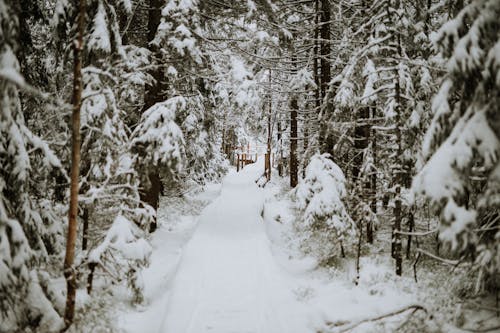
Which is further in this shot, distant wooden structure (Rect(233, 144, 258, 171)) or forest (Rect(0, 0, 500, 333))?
distant wooden structure (Rect(233, 144, 258, 171))

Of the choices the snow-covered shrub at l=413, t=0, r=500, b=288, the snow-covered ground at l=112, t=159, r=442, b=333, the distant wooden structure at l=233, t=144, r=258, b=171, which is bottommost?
the snow-covered ground at l=112, t=159, r=442, b=333

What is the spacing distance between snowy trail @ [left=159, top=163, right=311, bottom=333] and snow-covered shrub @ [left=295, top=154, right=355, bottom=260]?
1970 mm

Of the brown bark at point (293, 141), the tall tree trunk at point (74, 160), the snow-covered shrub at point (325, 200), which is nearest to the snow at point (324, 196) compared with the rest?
the snow-covered shrub at point (325, 200)

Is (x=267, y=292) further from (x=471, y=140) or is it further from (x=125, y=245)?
(x=471, y=140)

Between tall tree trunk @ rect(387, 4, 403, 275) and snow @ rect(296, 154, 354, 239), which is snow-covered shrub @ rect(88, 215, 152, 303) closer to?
snow @ rect(296, 154, 354, 239)

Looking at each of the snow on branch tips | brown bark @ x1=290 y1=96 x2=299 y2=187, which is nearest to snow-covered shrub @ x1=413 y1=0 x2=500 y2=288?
the snow on branch tips

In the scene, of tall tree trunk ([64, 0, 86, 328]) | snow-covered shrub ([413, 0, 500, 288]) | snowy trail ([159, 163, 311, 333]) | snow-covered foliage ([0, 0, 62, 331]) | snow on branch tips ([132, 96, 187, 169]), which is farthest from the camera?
snow on branch tips ([132, 96, 187, 169])

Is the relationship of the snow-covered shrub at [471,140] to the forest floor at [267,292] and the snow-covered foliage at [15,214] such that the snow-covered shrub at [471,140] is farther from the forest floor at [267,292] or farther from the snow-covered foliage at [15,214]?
the snow-covered foliage at [15,214]

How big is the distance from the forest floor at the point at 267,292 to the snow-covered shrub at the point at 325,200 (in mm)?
1194

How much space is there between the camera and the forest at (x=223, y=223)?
4348 millimetres

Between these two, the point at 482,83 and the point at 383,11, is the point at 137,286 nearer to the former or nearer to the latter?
the point at 482,83

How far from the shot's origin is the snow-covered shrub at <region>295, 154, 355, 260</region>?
9.74m

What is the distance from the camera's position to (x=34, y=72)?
8.57 meters

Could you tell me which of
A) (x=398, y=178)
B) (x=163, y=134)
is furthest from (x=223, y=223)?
(x=398, y=178)
